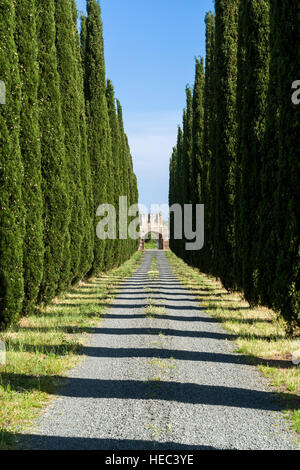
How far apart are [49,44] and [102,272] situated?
1390 cm

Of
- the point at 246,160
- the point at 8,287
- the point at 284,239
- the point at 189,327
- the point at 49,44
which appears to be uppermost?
the point at 49,44

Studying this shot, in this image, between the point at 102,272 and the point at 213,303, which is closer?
the point at 213,303

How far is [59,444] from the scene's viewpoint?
3809 mm

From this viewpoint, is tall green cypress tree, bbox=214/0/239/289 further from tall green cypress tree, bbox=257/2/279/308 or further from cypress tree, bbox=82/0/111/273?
A: cypress tree, bbox=82/0/111/273

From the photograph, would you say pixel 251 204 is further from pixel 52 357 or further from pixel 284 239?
pixel 52 357

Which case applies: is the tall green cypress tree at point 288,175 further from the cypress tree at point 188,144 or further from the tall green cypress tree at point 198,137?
the cypress tree at point 188,144

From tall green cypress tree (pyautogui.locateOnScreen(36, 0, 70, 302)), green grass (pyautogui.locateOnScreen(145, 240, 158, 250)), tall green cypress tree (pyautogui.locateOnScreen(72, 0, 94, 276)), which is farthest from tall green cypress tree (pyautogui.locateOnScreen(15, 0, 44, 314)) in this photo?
green grass (pyautogui.locateOnScreen(145, 240, 158, 250))

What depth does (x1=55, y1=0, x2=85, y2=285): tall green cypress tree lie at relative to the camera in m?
13.7

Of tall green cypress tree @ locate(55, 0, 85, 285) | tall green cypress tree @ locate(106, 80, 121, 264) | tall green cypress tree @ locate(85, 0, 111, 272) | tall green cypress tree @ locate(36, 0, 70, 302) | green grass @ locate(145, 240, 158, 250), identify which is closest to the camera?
tall green cypress tree @ locate(36, 0, 70, 302)

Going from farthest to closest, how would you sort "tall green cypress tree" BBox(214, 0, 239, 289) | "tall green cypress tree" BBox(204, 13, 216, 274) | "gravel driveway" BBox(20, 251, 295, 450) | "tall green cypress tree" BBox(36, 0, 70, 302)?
Result: 1. "tall green cypress tree" BBox(204, 13, 216, 274)
2. "tall green cypress tree" BBox(214, 0, 239, 289)
3. "tall green cypress tree" BBox(36, 0, 70, 302)
4. "gravel driveway" BBox(20, 251, 295, 450)

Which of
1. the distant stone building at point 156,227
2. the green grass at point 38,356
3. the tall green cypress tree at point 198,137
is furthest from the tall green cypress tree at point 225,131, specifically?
the distant stone building at point 156,227

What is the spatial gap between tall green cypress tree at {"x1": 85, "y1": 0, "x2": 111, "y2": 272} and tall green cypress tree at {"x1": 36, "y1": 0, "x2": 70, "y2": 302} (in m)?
7.71

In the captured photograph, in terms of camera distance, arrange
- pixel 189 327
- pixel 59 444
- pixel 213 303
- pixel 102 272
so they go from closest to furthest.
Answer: pixel 59 444, pixel 189 327, pixel 213 303, pixel 102 272
